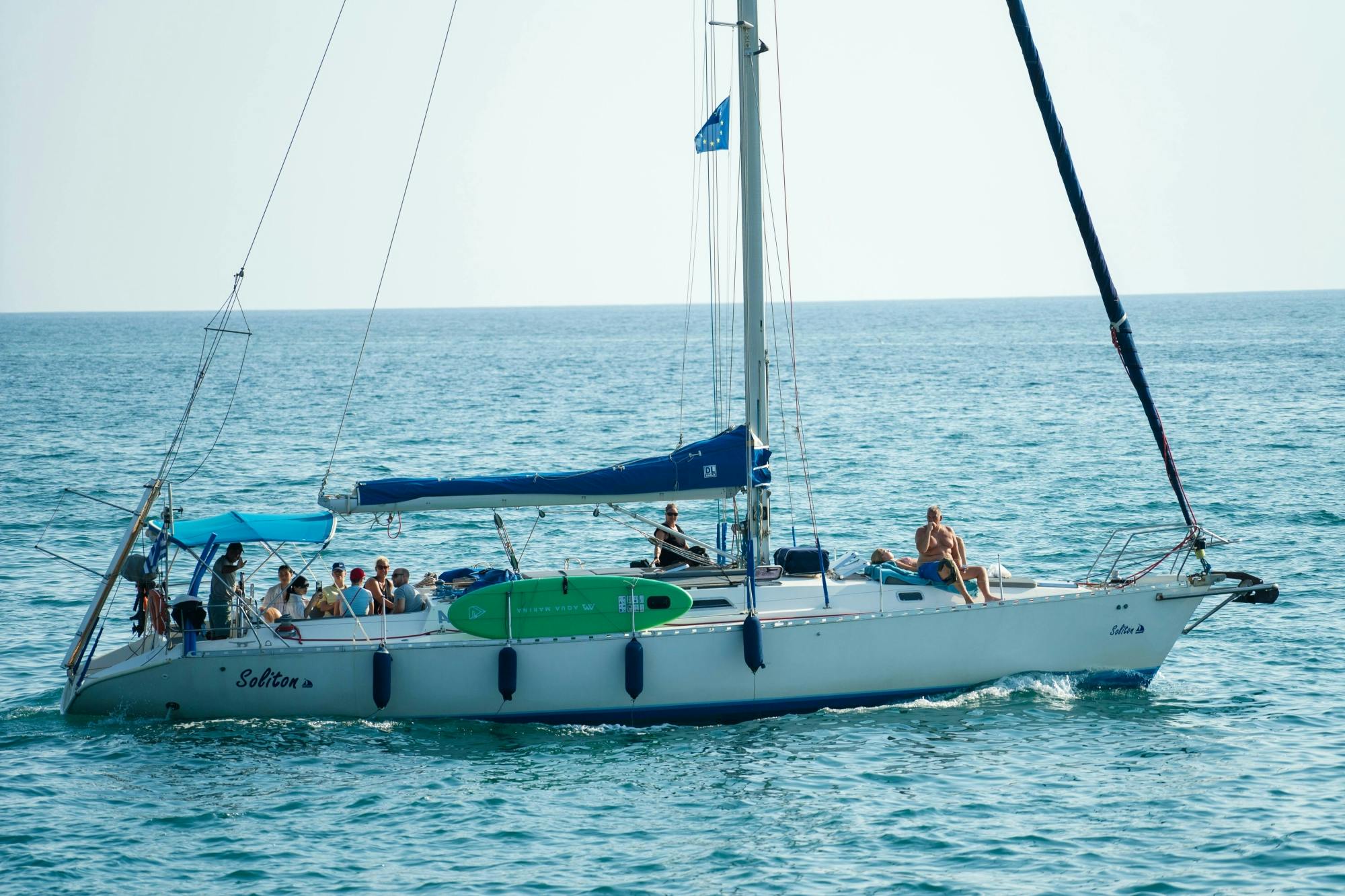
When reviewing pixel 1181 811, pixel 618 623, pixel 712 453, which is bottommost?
pixel 1181 811

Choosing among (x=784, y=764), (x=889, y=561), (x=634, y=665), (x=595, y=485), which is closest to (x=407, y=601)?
(x=595, y=485)

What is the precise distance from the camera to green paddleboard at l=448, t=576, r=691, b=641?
1866 cm

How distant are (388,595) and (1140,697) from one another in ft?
34.3

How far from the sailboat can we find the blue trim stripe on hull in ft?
0.09

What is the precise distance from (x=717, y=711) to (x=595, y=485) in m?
3.38

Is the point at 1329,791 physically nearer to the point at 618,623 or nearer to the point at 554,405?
the point at 618,623

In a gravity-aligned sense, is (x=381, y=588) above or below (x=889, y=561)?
below

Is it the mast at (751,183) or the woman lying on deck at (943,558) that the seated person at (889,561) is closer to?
the woman lying on deck at (943,558)

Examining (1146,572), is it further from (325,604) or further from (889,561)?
(325,604)

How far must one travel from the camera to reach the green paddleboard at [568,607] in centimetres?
1866

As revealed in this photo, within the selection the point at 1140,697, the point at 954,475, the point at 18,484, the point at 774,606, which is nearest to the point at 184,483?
the point at 18,484

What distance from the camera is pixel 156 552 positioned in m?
19.6

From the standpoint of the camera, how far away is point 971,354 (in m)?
119

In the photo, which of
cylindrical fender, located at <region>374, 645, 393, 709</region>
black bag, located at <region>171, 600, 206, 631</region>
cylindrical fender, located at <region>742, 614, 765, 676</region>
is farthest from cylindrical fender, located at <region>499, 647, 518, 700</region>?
black bag, located at <region>171, 600, 206, 631</region>
